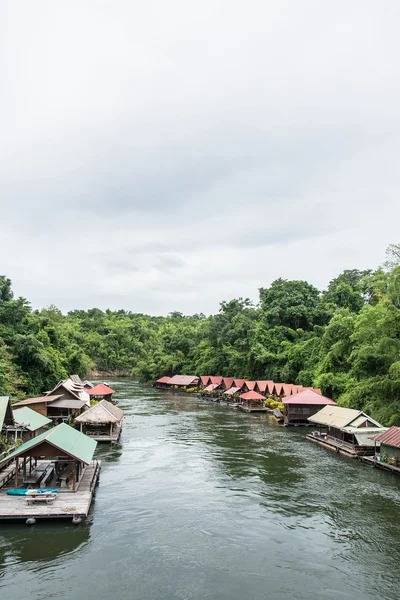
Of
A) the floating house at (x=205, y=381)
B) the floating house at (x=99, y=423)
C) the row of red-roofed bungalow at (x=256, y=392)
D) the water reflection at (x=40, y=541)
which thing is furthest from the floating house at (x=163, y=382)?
the water reflection at (x=40, y=541)

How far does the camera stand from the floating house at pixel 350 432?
33.0 meters

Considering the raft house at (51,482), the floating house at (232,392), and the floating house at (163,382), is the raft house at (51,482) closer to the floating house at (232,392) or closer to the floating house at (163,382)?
the floating house at (232,392)

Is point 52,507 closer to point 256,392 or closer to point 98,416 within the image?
point 98,416

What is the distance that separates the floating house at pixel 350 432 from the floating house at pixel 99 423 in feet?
56.7

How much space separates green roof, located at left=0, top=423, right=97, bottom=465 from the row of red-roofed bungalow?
2894 cm

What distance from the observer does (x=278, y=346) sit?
258ft

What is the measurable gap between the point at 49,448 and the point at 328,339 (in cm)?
4348

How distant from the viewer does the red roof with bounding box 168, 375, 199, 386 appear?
90375 millimetres

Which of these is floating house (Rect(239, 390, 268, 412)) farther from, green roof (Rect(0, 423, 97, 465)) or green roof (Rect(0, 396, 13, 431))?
green roof (Rect(0, 396, 13, 431))

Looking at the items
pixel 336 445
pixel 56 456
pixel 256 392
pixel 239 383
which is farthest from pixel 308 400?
pixel 56 456

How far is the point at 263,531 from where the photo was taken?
1947 cm

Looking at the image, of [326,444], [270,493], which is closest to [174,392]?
[326,444]

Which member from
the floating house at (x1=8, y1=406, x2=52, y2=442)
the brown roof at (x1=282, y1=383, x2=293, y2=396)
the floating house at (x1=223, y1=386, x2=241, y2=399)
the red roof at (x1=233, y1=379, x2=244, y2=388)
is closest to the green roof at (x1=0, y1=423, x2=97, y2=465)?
the floating house at (x1=8, y1=406, x2=52, y2=442)

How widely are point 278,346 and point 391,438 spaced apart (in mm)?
49335
